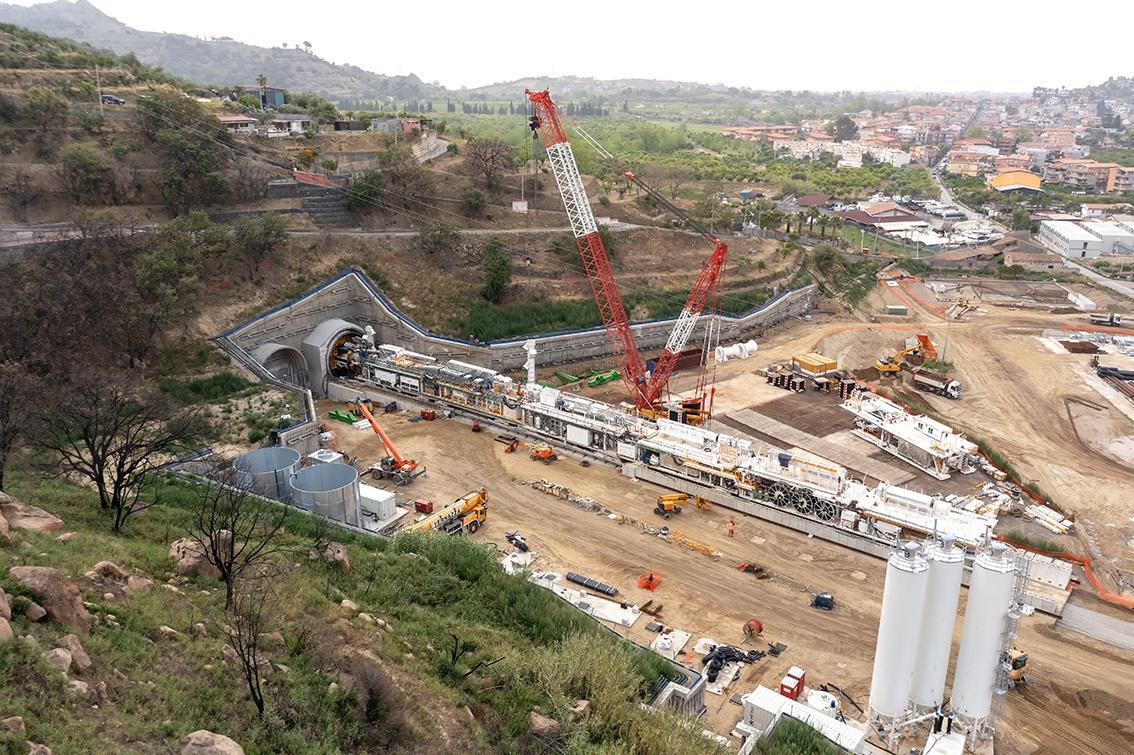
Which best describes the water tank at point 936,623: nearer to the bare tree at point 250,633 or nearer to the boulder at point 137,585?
the bare tree at point 250,633

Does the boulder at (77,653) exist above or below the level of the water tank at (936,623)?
above

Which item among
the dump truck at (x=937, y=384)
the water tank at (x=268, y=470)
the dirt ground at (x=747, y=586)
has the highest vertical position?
the water tank at (x=268, y=470)

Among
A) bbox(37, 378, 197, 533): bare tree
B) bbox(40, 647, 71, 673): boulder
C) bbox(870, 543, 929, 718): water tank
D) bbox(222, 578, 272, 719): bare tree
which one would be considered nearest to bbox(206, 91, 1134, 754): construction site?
bbox(870, 543, 929, 718): water tank

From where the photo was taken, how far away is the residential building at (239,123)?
57.2 meters

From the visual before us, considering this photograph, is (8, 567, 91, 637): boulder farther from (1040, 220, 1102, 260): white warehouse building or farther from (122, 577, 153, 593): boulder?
(1040, 220, 1102, 260): white warehouse building

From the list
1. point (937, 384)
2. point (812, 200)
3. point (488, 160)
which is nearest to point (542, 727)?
point (937, 384)

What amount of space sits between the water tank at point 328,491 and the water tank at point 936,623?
18.5 m

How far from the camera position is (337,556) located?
1814cm

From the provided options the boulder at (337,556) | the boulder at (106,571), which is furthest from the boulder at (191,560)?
the boulder at (337,556)

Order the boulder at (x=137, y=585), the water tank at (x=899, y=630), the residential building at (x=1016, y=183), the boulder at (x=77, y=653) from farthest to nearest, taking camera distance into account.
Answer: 1. the residential building at (x=1016, y=183)
2. the water tank at (x=899, y=630)
3. the boulder at (x=137, y=585)
4. the boulder at (x=77, y=653)

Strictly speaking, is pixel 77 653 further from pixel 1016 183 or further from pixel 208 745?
pixel 1016 183

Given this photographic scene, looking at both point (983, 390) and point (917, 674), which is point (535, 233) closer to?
point (983, 390)

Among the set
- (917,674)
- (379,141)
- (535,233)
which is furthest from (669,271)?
(917,674)

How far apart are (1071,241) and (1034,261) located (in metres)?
8.05
